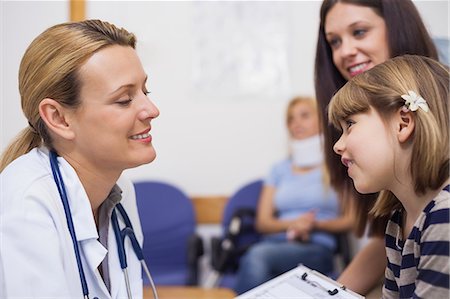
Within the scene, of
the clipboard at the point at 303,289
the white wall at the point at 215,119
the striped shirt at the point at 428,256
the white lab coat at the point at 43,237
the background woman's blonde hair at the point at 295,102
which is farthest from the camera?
the background woman's blonde hair at the point at 295,102

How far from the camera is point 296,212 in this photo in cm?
229

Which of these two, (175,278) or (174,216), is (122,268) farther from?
(174,216)

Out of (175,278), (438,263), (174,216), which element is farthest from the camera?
(174,216)

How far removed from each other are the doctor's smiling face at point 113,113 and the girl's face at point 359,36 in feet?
1.84

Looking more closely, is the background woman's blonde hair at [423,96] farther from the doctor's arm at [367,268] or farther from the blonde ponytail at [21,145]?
the blonde ponytail at [21,145]

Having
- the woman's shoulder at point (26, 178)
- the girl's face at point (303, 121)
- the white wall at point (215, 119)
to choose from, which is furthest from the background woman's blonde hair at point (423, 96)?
the girl's face at point (303, 121)

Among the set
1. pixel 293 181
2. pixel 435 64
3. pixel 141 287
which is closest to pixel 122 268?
pixel 141 287

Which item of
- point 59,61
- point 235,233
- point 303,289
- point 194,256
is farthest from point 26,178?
point 235,233

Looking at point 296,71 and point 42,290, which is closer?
point 42,290

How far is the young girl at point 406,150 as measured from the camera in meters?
0.72

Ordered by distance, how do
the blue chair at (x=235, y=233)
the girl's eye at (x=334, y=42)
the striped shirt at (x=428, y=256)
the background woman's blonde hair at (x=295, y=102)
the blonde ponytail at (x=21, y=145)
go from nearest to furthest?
the striped shirt at (x=428, y=256)
the blonde ponytail at (x=21, y=145)
the girl's eye at (x=334, y=42)
the blue chair at (x=235, y=233)
the background woman's blonde hair at (x=295, y=102)

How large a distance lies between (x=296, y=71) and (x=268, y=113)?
289 mm

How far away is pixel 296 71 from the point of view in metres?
2.49

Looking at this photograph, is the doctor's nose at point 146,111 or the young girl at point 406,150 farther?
the doctor's nose at point 146,111
